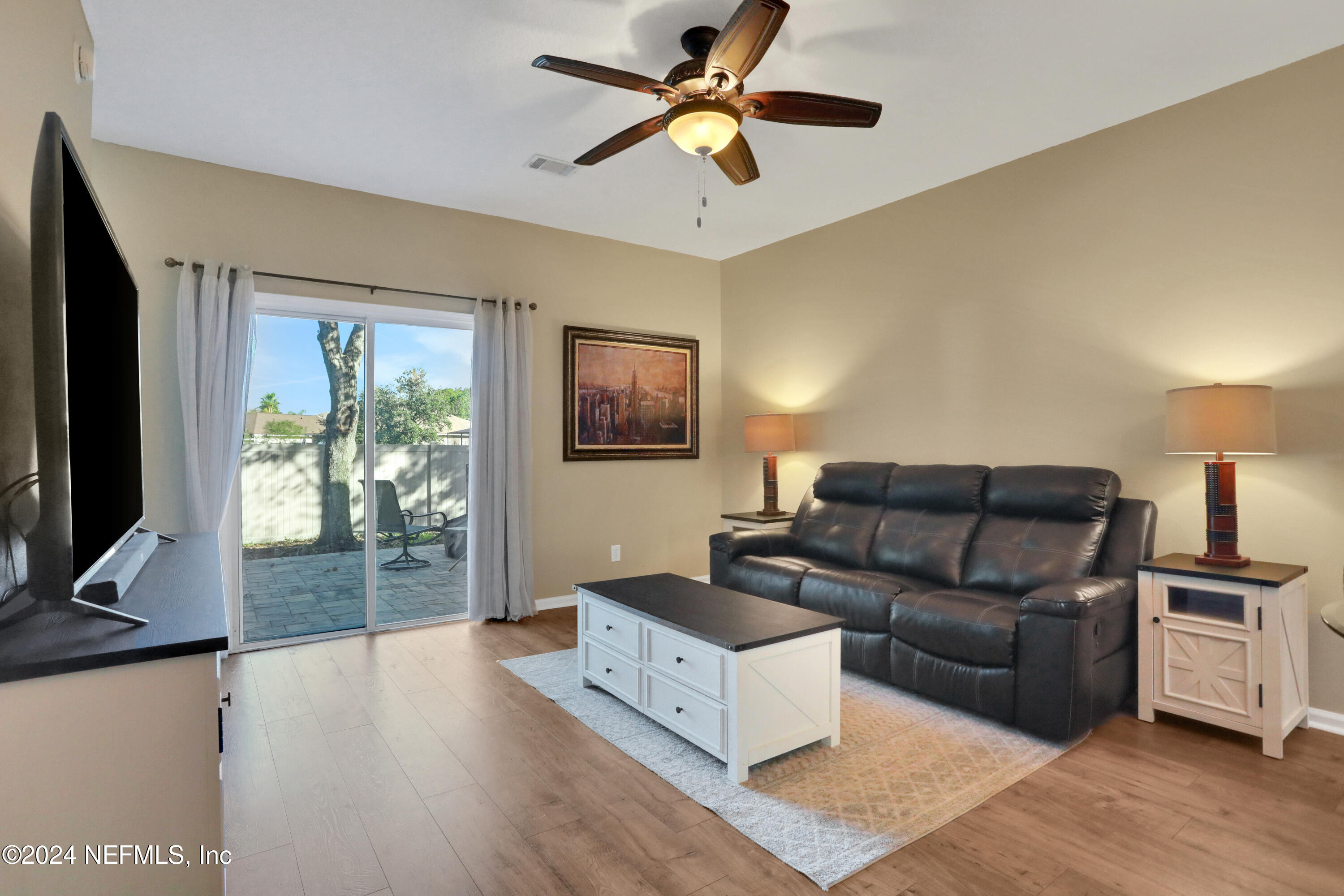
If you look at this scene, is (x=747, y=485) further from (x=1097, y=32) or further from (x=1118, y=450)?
(x=1097, y=32)

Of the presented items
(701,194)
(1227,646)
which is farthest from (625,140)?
(1227,646)

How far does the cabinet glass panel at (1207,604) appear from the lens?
2.58 m

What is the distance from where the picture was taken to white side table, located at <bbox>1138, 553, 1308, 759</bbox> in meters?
2.51

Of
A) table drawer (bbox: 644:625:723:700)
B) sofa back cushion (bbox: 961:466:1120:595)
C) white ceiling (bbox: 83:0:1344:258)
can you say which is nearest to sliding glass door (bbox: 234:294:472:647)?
white ceiling (bbox: 83:0:1344:258)

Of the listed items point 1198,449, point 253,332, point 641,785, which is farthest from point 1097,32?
point 253,332

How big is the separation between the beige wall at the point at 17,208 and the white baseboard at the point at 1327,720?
4.17 m

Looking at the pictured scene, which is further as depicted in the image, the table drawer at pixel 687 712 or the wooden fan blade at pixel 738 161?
the wooden fan blade at pixel 738 161

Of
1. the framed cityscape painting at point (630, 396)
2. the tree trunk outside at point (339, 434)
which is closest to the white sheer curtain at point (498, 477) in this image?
the framed cityscape painting at point (630, 396)

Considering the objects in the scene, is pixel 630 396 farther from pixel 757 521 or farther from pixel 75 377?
pixel 75 377

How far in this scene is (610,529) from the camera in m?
5.16

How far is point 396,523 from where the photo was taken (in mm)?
4410

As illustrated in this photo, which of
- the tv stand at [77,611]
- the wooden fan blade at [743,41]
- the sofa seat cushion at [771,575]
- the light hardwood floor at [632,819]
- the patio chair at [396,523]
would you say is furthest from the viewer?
the patio chair at [396,523]

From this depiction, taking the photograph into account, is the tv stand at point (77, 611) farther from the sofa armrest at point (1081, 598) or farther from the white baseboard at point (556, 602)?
the white baseboard at point (556, 602)

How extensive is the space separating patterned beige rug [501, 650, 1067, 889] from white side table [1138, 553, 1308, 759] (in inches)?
24.1
